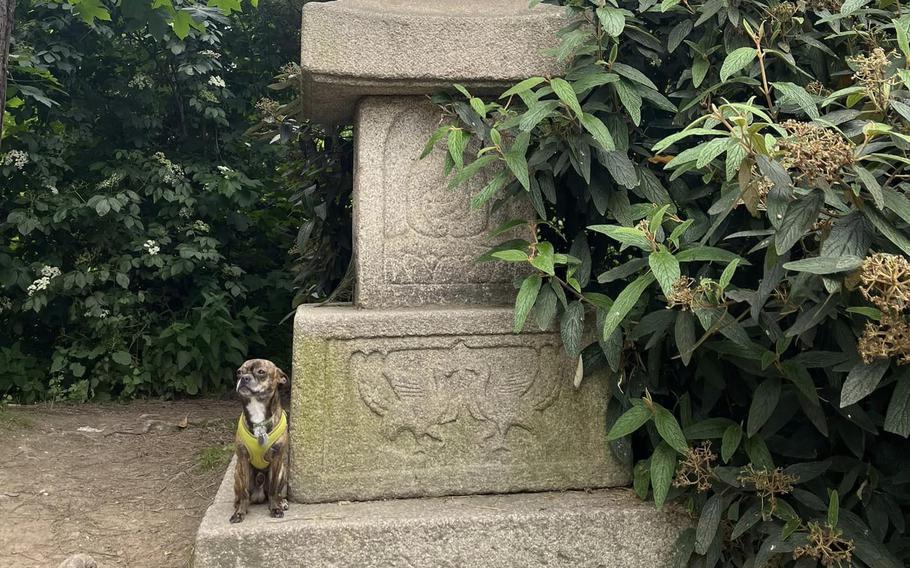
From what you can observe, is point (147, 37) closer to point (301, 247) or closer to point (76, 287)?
point (76, 287)

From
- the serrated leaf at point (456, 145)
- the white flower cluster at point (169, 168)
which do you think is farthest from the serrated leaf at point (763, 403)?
the white flower cluster at point (169, 168)

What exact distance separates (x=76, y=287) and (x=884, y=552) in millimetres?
4707

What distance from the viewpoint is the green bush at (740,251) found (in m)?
1.40

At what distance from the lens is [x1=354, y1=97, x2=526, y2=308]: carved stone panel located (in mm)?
2109

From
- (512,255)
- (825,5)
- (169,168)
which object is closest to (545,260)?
(512,255)

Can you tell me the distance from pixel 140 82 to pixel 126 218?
103cm

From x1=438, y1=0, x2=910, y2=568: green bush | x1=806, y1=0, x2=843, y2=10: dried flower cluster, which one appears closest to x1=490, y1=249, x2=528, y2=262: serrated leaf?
x1=438, y1=0, x2=910, y2=568: green bush

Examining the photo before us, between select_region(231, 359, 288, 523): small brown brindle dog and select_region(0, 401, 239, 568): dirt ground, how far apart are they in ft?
3.14

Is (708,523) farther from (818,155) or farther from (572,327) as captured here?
(818,155)

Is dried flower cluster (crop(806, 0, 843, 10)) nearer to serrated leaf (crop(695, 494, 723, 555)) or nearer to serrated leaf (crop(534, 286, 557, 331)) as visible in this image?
serrated leaf (crop(534, 286, 557, 331))

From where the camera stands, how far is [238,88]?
5.52 metres

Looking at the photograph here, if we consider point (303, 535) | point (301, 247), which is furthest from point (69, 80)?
point (303, 535)

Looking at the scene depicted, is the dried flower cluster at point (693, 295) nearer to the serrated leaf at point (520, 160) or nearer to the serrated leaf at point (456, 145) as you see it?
the serrated leaf at point (520, 160)

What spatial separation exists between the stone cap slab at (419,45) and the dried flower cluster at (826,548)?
1.36 metres
